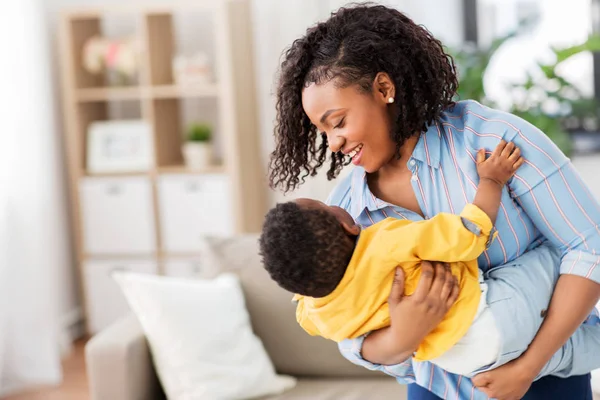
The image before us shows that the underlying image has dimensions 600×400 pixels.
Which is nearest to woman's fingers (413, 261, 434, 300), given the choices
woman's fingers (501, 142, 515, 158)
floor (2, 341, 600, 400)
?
woman's fingers (501, 142, 515, 158)

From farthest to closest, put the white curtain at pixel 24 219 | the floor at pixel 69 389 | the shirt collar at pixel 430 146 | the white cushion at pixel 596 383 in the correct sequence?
the white curtain at pixel 24 219, the floor at pixel 69 389, the white cushion at pixel 596 383, the shirt collar at pixel 430 146

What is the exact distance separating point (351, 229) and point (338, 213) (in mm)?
48

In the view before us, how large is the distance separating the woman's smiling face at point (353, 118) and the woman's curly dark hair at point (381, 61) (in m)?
0.01

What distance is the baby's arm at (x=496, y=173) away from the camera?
1.22 metres

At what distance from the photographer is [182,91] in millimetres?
4137

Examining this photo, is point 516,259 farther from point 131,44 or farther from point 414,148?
point 131,44

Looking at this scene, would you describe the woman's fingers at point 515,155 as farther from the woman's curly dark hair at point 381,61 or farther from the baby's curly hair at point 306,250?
the baby's curly hair at point 306,250

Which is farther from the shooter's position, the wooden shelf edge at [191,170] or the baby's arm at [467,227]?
the wooden shelf edge at [191,170]

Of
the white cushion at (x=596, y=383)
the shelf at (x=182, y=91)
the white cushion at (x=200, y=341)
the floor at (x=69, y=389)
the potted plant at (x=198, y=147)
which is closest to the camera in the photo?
the white cushion at (x=596, y=383)

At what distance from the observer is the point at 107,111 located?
15.3 feet

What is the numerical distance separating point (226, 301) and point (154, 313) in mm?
230

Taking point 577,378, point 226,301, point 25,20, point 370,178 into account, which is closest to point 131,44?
point 25,20

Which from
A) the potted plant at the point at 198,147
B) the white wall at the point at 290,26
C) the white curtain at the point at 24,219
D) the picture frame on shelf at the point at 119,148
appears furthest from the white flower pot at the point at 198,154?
the white curtain at the point at 24,219

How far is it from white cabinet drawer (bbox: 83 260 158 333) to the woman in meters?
3.07
